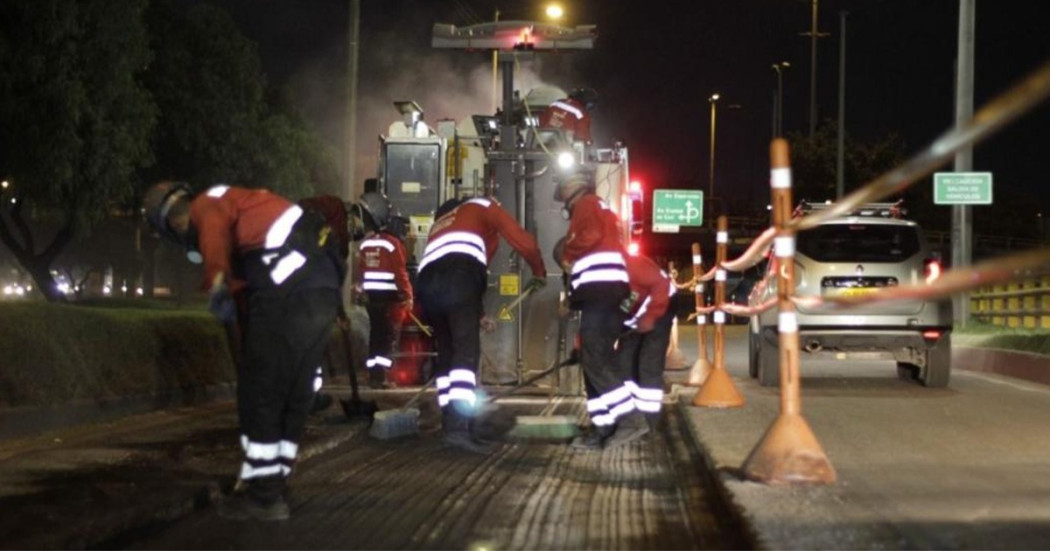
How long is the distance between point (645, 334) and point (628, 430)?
3.96 feet

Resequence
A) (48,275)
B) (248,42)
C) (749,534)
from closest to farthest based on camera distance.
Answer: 1. (749,534)
2. (48,275)
3. (248,42)

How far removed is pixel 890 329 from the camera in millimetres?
14273

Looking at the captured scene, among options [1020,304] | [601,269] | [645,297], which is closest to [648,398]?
[645,297]

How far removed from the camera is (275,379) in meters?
7.16

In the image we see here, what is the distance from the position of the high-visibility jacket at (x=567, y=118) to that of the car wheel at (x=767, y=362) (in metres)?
3.24

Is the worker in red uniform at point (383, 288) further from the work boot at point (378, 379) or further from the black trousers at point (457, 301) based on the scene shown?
the black trousers at point (457, 301)

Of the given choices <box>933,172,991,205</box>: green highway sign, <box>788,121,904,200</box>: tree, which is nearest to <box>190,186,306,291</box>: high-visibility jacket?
<box>933,172,991,205</box>: green highway sign

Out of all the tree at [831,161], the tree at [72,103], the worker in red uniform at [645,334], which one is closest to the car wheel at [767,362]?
the worker in red uniform at [645,334]

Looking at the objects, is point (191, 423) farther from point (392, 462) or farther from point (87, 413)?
point (392, 462)

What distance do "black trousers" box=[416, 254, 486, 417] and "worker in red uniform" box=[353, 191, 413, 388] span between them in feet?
14.4

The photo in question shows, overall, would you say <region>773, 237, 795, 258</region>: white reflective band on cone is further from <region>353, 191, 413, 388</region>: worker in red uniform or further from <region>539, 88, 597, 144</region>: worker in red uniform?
<region>539, 88, 597, 144</region>: worker in red uniform

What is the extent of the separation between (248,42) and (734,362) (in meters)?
22.1

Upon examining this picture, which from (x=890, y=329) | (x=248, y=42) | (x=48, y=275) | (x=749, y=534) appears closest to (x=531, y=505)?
(x=749, y=534)

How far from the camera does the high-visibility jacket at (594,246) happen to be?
34.0ft
